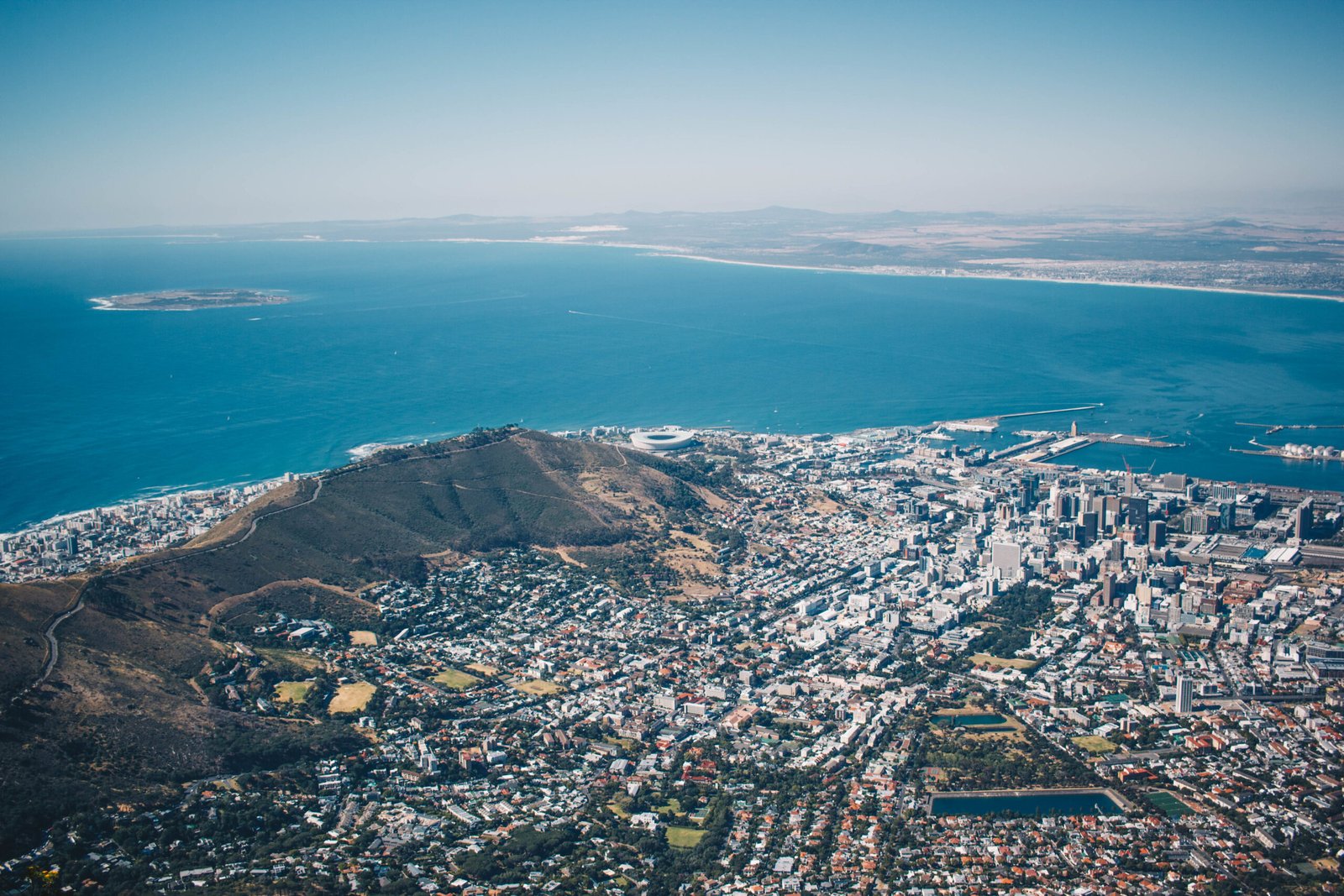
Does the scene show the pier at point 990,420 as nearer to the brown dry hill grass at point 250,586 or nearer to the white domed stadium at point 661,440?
the white domed stadium at point 661,440

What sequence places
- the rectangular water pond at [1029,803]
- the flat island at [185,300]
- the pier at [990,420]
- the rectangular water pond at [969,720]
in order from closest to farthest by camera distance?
the rectangular water pond at [1029,803], the rectangular water pond at [969,720], the pier at [990,420], the flat island at [185,300]

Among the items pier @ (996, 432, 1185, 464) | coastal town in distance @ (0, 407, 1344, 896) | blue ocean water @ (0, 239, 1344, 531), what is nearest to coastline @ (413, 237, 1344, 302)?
blue ocean water @ (0, 239, 1344, 531)

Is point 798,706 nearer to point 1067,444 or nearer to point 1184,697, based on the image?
point 1184,697

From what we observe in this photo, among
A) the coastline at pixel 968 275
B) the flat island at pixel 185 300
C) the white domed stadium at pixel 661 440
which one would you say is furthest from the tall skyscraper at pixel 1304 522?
the flat island at pixel 185 300

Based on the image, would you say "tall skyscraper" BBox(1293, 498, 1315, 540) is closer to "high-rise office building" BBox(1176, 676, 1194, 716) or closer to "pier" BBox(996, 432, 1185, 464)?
"pier" BBox(996, 432, 1185, 464)

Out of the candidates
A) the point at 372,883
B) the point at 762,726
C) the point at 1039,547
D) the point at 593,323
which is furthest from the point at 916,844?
the point at 593,323

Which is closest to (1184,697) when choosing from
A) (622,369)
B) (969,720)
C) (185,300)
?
(969,720)

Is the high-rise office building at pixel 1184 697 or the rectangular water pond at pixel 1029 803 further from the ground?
the high-rise office building at pixel 1184 697
